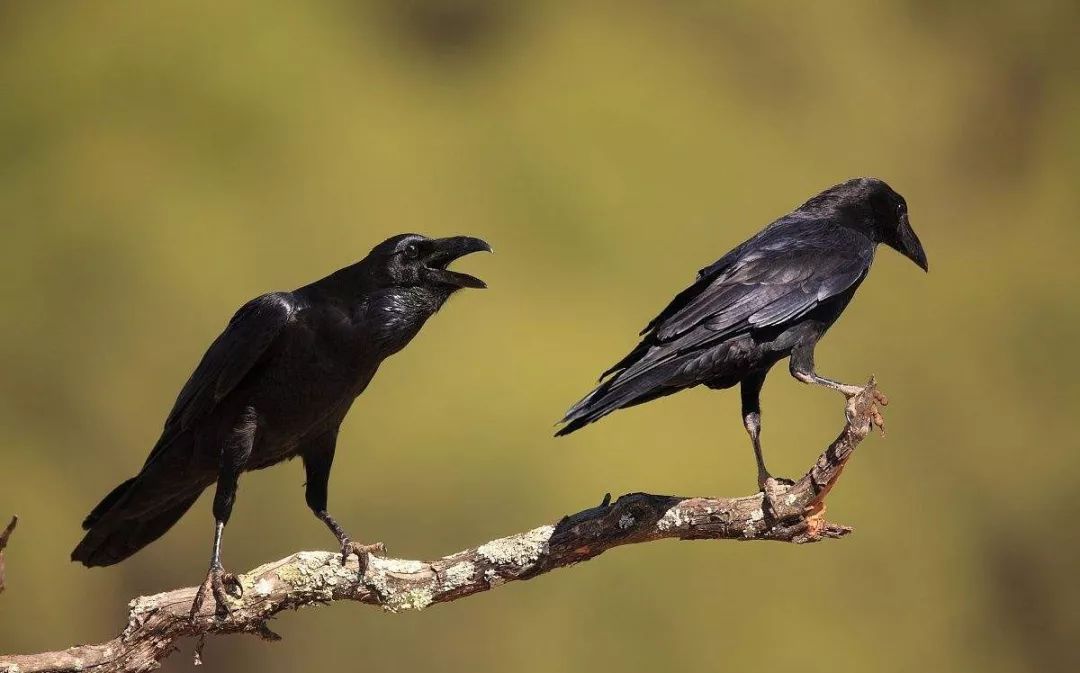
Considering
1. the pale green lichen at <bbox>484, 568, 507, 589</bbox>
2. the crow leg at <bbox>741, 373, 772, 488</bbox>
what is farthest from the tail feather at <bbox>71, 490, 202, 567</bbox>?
the crow leg at <bbox>741, 373, 772, 488</bbox>

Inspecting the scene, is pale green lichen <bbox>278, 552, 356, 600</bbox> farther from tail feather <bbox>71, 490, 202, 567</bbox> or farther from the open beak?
the open beak

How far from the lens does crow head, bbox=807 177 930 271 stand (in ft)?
13.9

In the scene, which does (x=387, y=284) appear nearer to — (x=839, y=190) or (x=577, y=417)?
(x=577, y=417)

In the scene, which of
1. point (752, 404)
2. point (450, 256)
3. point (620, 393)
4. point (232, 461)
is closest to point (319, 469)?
point (232, 461)

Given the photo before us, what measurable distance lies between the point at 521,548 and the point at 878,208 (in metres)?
1.86

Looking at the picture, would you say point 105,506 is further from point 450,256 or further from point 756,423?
point 756,423

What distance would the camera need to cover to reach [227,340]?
3.95 m

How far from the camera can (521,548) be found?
3.55 meters

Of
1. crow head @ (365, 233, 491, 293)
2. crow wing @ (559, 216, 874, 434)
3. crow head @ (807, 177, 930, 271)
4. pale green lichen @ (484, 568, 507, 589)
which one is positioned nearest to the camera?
crow wing @ (559, 216, 874, 434)

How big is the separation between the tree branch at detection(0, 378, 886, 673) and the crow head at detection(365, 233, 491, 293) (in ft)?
2.84

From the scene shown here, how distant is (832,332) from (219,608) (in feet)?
13.6

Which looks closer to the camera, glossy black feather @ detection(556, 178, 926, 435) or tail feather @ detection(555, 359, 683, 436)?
tail feather @ detection(555, 359, 683, 436)

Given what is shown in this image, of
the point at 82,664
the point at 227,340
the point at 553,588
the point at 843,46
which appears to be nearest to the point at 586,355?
the point at 553,588

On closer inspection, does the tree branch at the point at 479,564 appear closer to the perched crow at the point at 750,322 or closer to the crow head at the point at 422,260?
the perched crow at the point at 750,322
